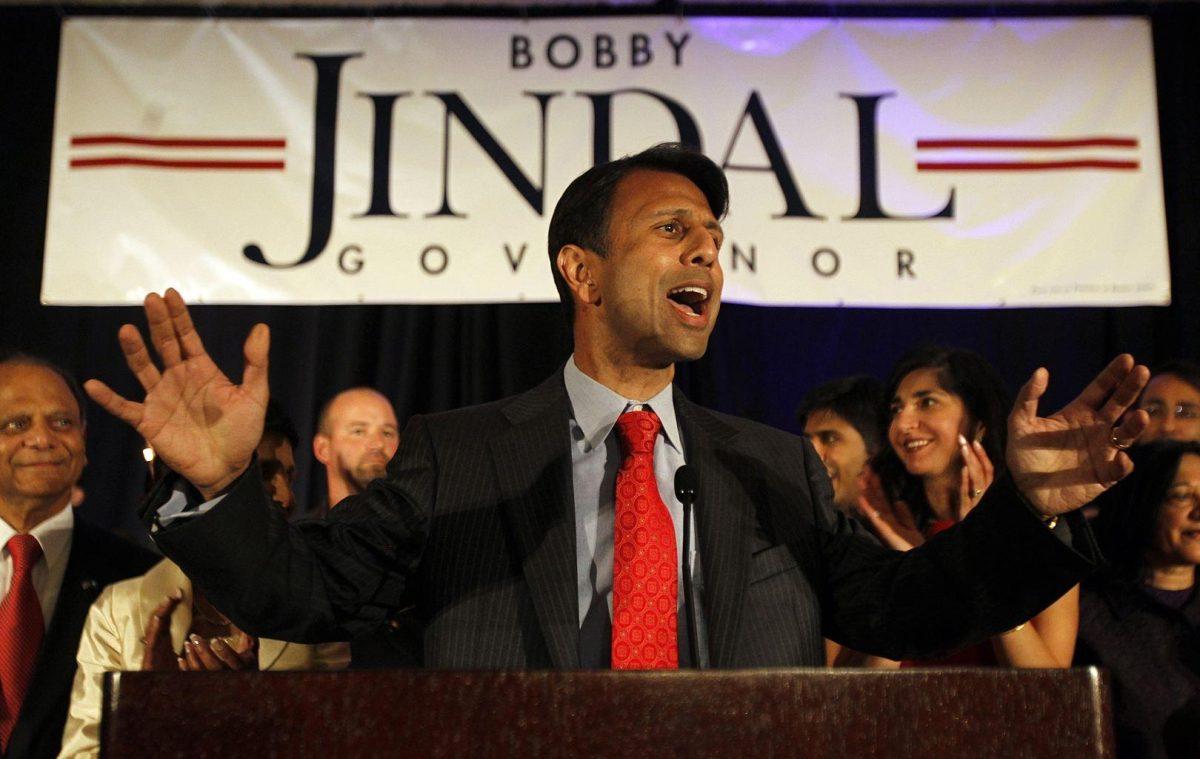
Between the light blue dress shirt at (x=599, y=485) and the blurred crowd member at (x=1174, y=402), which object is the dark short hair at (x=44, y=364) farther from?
the blurred crowd member at (x=1174, y=402)

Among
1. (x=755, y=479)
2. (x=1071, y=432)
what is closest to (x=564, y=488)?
(x=755, y=479)

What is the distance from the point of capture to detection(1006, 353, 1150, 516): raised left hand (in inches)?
48.5

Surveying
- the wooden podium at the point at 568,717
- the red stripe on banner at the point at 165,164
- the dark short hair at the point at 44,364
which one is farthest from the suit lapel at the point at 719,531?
the red stripe on banner at the point at 165,164

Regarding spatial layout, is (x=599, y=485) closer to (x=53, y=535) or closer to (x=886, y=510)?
(x=886, y=510)

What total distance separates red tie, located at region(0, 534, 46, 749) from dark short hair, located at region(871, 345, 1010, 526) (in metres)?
1.75

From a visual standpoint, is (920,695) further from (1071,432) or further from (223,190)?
(223,190)

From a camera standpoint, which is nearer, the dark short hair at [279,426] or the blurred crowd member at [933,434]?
the blurred crowd member at [933,434]

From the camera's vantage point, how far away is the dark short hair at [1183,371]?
2.98 m

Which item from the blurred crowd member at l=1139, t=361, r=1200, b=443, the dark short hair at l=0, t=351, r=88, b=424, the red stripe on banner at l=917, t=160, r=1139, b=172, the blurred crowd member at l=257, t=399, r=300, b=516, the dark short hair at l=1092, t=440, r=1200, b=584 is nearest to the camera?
the dark short hair at l=1092, t=440, r=1200, b=584

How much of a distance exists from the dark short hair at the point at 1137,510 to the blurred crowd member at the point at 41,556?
2.03 m

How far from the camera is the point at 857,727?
0.76 m

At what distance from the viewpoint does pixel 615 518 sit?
149 cm

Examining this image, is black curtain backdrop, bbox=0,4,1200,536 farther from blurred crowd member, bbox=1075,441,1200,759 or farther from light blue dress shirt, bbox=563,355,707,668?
light blue dress shirt, bbox=563,355,707,668

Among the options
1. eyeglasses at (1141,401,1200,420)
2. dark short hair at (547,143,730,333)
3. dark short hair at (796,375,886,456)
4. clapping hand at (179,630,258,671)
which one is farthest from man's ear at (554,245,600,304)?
eyeglasses at (1141,401,1200,420)
